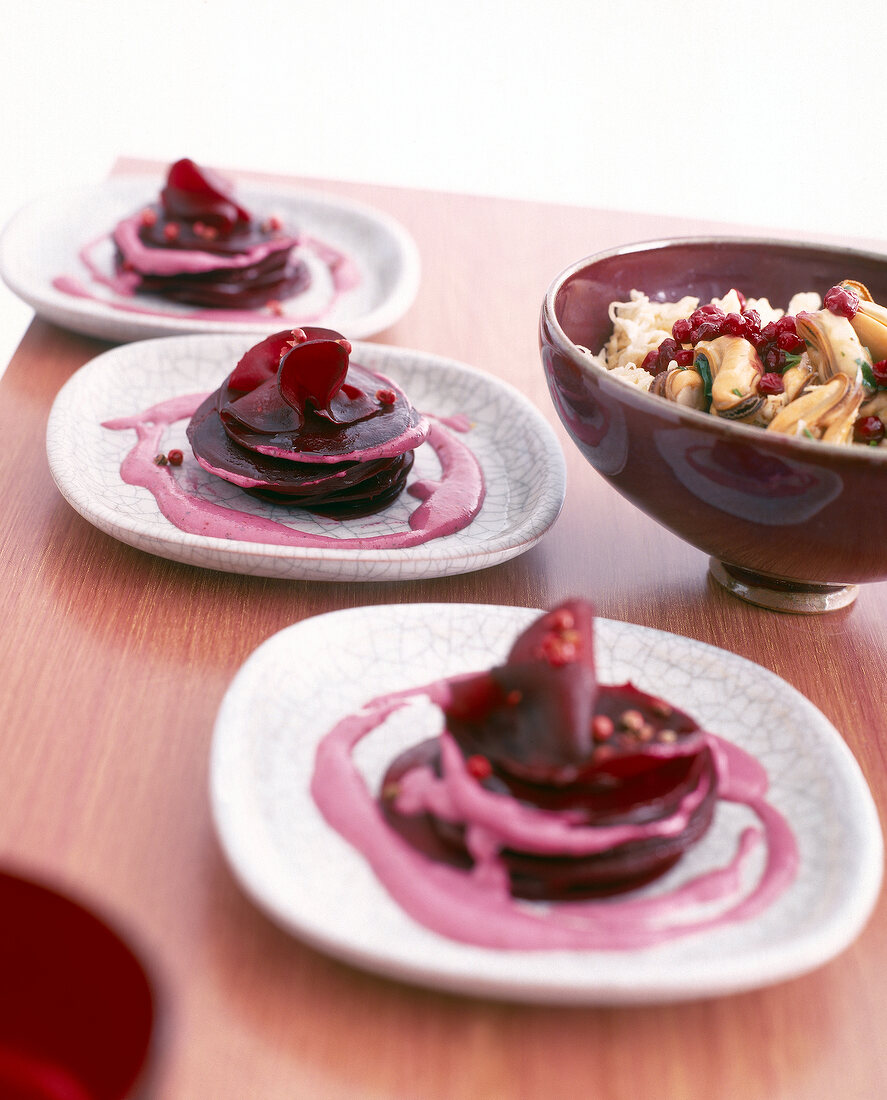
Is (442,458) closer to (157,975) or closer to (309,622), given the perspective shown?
(309,622)

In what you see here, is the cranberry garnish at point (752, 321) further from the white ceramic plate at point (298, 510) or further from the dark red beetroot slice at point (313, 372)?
the dark red beetroot slice at point (313, 372)

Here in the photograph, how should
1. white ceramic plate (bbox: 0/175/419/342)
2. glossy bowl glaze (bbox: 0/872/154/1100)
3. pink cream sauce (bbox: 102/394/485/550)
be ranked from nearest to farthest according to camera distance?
glossy bowl glaze (bbox: 0/872/154/1100) < pink cream sauce (bbox: 102/394/485/550) < white ceramic plate (bbox: 0/175/419/342)

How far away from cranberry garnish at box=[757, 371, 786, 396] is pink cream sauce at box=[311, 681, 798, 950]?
43 cm

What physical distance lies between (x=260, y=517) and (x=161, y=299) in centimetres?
65

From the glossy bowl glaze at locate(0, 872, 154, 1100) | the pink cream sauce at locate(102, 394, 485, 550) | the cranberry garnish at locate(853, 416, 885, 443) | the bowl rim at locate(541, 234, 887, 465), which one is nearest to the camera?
the glossy bowl glaze at locate(0, 872, 154, 1100)

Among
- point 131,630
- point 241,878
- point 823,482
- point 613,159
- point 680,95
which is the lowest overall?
point 613,159

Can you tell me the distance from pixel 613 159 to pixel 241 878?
4.38 metres

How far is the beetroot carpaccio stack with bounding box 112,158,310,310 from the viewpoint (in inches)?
61.5

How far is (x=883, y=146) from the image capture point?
448 centimetres

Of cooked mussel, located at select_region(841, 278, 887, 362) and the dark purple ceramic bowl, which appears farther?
cooked mussel, located at select_region(841, 278, 887, 362)

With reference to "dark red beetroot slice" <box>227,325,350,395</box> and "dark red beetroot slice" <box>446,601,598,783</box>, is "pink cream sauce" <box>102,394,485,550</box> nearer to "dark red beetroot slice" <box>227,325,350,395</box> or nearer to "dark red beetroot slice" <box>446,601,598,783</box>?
"dark red beetroot slice" <box>227,325,350,395</box>

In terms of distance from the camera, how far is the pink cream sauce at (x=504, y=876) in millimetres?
674

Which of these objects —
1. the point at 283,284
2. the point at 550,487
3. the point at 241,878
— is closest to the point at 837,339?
the point at 550,487

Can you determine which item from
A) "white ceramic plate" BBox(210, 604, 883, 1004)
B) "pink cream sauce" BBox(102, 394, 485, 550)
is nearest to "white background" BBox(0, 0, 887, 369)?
"pink cream sauce" BBox(102, 394, 485, 550)
